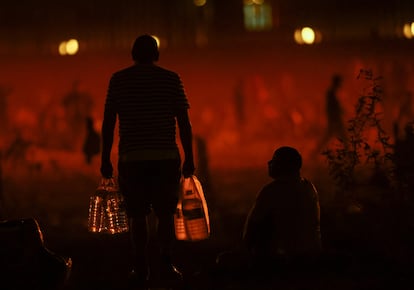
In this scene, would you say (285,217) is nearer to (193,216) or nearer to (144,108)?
(193,216)

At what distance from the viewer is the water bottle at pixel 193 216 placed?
5.80m

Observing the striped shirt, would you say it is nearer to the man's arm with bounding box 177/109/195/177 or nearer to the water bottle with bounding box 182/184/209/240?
the man's arm with bounding box 177/109/195/177

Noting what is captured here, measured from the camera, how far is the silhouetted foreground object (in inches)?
197

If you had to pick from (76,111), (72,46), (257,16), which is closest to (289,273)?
(257,16)

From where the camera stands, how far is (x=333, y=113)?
29.1ft

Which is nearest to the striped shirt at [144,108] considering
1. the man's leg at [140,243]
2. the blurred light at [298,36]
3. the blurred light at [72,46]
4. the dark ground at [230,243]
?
the man's leg at [140,243]

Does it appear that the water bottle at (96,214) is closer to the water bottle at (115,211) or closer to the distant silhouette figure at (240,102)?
the water bottle at (115,211)

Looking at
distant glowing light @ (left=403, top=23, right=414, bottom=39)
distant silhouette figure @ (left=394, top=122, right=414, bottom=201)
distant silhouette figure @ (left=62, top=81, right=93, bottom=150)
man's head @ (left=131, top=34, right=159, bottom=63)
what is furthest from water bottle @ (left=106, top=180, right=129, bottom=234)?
distant glowing light @ (left=403, top=23, right=414, bottom=39)

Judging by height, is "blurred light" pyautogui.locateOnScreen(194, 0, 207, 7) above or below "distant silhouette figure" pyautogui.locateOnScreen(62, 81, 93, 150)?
above

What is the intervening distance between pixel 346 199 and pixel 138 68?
3127 millimetres

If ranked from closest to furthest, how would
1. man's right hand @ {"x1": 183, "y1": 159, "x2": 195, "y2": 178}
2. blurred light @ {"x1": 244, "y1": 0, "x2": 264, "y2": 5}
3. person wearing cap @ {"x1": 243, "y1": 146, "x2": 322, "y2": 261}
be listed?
person wearing cap @ {"x1": 243, "y1": 146, "x2": 322, "y2": 261} → man's right hand @ {"x1": 183, "y1": 159, "x2": 195, "y2": 178} → blurred light @ {"x1": 244, "y1": 0, "x2": 264, "y2": 5}

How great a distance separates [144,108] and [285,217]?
122 centimetres

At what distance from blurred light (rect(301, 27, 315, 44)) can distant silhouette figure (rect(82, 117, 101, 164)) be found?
8.53 ft

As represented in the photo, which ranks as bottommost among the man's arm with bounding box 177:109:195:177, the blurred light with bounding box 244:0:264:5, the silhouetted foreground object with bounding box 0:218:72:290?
the silhouetted foreground object with bounding box 0:218:72:290
